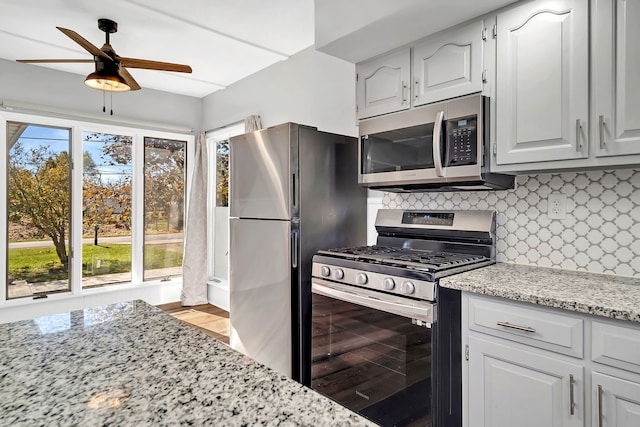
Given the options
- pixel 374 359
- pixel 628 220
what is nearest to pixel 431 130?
pixel 628 220

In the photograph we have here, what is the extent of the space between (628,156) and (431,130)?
0.88 metres

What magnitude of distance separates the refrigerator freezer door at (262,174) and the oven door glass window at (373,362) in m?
0.69

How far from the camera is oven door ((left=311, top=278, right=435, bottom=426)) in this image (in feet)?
5.62

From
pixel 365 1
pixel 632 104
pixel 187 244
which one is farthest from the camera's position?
pixel 187 244

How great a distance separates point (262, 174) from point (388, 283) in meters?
1.22

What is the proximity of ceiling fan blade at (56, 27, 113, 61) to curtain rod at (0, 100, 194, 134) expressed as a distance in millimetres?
1742

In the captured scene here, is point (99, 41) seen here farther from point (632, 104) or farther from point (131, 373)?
point (632, 104)

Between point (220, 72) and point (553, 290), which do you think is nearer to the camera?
point (553, 290)

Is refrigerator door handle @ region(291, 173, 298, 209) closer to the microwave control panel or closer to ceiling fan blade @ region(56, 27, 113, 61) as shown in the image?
Answer: the microwave control panel

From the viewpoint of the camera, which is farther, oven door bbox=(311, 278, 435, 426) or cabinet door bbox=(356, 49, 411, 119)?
cabinet door bbox=(356, 49, 411, 119)

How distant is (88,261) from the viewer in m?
4.17

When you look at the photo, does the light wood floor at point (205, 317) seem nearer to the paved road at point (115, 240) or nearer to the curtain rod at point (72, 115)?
the paved road at point (115, 240)

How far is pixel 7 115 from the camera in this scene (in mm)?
3598

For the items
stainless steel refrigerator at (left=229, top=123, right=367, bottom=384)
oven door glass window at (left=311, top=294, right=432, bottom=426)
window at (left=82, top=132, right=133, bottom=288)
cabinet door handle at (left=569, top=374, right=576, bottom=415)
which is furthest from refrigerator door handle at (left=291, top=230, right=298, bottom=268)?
window at (left=82, top=132, right=133, bottom=288)
